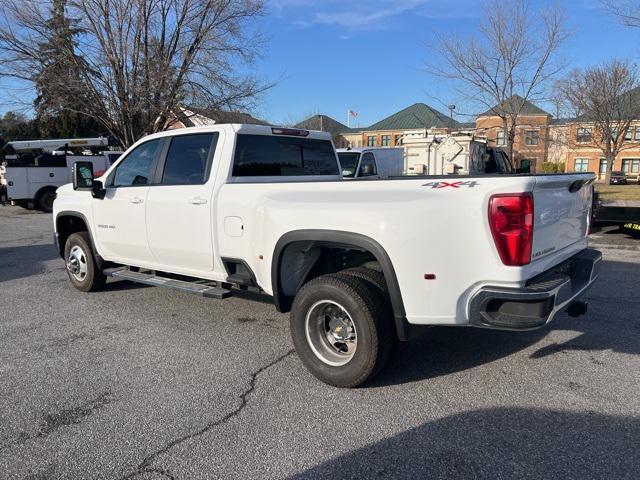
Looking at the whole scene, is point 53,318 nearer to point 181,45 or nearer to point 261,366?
point 261,366

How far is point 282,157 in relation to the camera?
525 centimetres

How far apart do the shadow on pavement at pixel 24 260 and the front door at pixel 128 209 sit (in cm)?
285

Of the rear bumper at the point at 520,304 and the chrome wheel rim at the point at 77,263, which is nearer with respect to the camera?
the rear bumper at the point at 520,304

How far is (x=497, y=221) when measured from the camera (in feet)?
9.89

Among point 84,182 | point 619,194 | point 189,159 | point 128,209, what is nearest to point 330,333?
point 189,159

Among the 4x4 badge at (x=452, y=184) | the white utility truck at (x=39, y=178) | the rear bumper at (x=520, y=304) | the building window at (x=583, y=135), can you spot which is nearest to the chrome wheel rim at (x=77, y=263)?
the 4x4 badge at (x=452, y=184)

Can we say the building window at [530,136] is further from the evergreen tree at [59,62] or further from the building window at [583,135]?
the evergreen tree at [59,62]

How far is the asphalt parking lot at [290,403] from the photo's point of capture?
282 cm

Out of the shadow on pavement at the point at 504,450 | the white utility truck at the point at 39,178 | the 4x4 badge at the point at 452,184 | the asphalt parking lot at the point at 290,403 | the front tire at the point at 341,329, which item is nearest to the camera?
the shadow on pavement at the point at 504,450

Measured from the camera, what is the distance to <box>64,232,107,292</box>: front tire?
20.8ft

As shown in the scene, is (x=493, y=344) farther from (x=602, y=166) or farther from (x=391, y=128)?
(x=602, y=166)

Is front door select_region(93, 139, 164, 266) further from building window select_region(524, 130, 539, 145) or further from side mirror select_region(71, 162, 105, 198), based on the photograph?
building window select_region(524, 130, 539, 145)

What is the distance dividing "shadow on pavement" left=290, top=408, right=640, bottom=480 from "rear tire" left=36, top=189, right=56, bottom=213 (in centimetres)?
2061

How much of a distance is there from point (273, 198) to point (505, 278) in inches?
73.1
